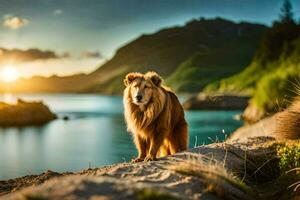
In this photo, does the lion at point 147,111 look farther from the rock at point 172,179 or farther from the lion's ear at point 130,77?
the rock at point 172,179

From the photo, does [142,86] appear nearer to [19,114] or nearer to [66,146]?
[66,146]

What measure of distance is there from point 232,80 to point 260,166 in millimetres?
95961

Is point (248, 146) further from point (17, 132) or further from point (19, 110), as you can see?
point (19, 110)

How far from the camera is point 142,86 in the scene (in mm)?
9914

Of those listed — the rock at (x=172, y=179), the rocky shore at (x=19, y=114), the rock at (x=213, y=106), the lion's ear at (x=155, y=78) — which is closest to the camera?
the rock at (x=172, y=179)

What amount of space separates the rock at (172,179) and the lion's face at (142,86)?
132 cm

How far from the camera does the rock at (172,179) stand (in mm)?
5262

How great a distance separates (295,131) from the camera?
1066 centimetres

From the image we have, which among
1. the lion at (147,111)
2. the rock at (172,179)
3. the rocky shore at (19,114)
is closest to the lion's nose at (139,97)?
the lion at (147,111)

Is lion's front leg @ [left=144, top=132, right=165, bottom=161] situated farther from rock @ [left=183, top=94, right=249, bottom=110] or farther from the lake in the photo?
rock @ [left=183, top=94, right=249, bottom=110]

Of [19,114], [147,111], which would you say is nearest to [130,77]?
[147,111]

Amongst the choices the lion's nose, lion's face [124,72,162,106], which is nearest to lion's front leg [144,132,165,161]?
lion's face [124,72,162,106]

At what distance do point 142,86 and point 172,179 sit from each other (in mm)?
3188

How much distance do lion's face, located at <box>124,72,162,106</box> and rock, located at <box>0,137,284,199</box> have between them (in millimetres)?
1321
